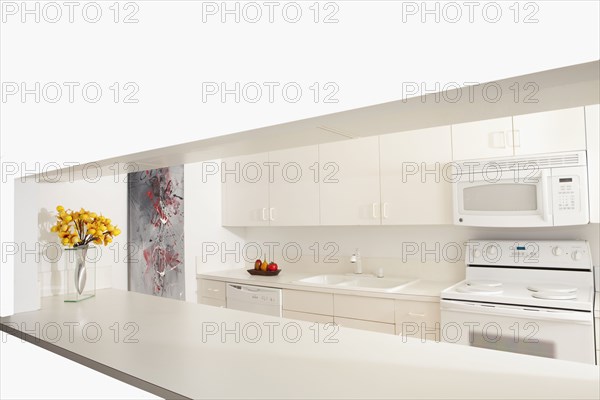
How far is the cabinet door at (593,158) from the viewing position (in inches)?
87.7

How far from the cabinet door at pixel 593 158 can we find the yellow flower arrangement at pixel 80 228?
247 centimetres

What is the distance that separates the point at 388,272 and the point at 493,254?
0.82m

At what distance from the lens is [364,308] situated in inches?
107

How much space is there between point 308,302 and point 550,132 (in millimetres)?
1852

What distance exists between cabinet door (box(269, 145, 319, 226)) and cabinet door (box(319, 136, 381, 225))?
0.25ft

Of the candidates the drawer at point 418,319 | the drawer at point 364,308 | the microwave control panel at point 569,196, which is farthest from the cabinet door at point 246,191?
the microwave control panel at point 569,196

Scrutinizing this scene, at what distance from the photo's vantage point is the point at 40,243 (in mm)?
1959

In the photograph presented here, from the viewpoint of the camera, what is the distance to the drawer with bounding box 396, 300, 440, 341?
2.46 meters
